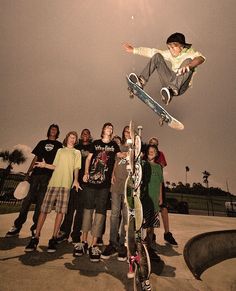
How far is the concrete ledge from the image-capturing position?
5551mm

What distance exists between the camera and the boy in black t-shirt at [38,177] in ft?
13.8

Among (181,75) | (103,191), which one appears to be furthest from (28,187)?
(181,75)

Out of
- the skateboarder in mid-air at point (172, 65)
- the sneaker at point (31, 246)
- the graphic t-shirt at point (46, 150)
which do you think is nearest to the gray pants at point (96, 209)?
the sneaker at point (31, 246)

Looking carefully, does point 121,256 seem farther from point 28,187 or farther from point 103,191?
point 28,187

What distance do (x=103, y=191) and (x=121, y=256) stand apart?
1072 mm

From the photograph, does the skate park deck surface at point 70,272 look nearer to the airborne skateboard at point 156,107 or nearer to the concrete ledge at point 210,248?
the concrete ledge at point 210,248

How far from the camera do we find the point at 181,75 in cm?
409

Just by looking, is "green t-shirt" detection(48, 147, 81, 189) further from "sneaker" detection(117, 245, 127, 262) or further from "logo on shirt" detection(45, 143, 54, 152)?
"sneaker" detection(117, 245, 127, 262)

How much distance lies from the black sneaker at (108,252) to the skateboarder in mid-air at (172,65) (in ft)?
9.51

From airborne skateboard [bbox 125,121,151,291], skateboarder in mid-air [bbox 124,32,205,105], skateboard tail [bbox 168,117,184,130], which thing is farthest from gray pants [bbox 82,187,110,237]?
skateboarder in mid-air [bbox 124,32,205,105]

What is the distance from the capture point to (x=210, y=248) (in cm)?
693

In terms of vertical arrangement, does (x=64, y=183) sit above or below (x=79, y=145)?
below

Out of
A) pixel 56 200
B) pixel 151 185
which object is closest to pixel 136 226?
pixel 151 185

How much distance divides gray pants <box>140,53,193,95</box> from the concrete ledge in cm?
354
